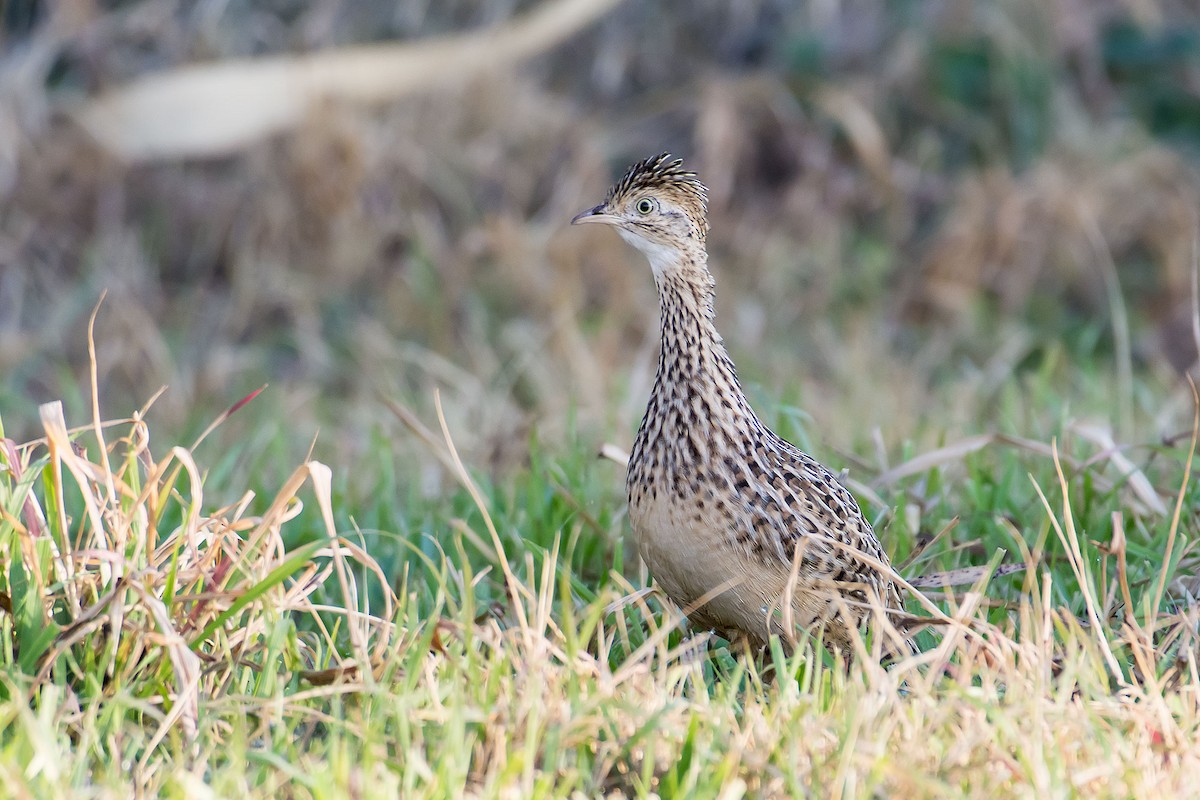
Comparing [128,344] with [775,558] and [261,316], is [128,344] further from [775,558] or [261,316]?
[775,558]

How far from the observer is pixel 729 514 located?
306 cm

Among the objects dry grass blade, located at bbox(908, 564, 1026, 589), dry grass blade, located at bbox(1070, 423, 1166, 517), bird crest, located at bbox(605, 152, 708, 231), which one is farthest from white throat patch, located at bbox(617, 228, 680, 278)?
dry grass blade, located at bbox(1070, 423, 1166, 517)

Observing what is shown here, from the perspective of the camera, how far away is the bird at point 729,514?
10.0 feet

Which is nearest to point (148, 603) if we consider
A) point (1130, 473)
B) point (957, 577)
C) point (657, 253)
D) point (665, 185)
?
point (657, 253)

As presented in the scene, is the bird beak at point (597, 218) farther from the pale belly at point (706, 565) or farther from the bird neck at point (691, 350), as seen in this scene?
the pale belly at point (706, 565)

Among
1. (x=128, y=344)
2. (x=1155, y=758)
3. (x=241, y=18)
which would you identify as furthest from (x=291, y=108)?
(x=1155, y=758)

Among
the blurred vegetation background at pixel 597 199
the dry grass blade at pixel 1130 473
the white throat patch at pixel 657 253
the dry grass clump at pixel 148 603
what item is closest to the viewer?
the dry grass clump at pixel 148 603

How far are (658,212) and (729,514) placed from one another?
2.49ft

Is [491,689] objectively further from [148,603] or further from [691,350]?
[691,350]

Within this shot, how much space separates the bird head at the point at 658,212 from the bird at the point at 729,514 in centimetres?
4

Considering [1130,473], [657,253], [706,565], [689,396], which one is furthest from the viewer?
[1130,473]

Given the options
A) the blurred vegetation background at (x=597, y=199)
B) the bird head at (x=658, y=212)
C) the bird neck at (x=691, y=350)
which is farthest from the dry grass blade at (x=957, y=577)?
the blurred vegetation background at (x=597, y=199)

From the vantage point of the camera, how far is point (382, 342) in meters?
6.81

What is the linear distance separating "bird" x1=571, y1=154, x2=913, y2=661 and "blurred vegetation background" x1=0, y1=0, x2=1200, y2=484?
2986 millimetres
